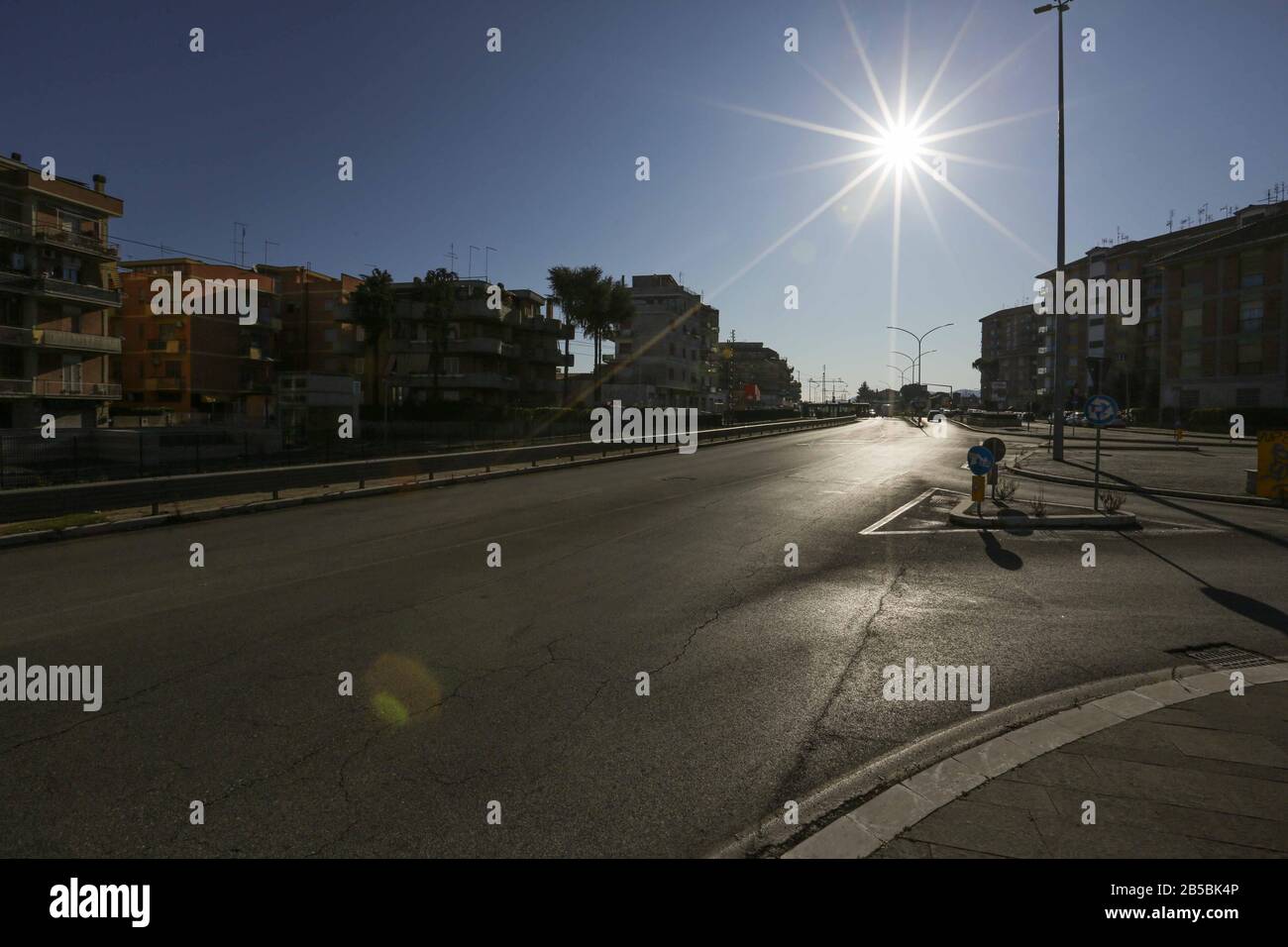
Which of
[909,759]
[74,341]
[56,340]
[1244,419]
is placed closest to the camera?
[909,759]

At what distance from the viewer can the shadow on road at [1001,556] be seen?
10195 mm

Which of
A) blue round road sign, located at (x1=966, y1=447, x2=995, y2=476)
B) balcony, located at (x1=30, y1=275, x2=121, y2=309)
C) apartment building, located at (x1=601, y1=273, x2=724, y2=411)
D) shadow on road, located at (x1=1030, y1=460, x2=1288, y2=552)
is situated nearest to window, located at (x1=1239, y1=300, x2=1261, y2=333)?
shadow on road, located at (x1=1030, y1=460, x2=1288, y2=552)

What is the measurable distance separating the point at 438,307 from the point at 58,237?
23678 millimetres

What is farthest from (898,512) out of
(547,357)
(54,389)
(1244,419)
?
(547,357)

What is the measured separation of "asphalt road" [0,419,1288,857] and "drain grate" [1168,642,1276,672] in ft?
0.58

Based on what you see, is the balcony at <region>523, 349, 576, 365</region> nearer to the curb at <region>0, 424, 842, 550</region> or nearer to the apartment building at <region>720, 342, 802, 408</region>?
the curb at <region>0, 424, 842, 550</region>

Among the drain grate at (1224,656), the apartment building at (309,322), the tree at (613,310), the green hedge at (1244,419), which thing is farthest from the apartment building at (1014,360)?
the drain grate at (1224,656)

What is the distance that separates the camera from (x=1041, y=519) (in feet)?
43.6

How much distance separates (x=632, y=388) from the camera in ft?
252

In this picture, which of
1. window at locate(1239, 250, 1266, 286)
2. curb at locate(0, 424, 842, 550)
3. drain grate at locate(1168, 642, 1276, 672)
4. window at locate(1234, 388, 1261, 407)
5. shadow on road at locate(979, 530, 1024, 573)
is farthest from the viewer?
window at locate(1234, 388, 1261, 407)

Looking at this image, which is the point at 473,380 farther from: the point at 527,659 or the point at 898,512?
the point at 527,659

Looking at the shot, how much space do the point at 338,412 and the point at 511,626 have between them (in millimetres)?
42618

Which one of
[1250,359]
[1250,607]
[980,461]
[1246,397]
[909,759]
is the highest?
[1250,359]

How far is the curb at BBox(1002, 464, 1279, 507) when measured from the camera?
16094 millimetres
